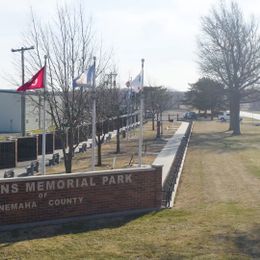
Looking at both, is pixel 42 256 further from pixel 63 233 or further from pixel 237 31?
pixel 237 31

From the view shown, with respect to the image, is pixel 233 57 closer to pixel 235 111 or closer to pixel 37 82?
pixel 235 111

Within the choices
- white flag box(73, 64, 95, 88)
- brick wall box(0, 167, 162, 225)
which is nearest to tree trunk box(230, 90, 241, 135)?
white flag box(73, 64, 95, 88)

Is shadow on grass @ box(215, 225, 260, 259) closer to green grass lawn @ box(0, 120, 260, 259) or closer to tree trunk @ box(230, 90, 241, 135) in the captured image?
green grass lawn @ box(0, 120, 260, 259)

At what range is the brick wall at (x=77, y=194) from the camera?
11.7m

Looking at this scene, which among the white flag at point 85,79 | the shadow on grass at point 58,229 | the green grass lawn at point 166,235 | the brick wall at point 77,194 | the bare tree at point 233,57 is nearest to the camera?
the green grass lawn at point 166,235

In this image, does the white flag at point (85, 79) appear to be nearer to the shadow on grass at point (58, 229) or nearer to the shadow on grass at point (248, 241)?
the shadow on grass at point (58, 229)

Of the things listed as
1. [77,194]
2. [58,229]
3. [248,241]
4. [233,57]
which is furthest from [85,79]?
[233,57]

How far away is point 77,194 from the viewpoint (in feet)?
41.3

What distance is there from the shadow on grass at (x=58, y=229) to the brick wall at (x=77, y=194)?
0.32 meters

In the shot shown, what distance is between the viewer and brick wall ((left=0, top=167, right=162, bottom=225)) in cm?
1172

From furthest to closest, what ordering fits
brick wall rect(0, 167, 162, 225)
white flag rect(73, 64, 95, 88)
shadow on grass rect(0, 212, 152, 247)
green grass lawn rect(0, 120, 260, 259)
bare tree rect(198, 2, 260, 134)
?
bare tree rect(198, 2, 260, 134) → white flag rect(73, 64, 95, 88) → brick wall rect(0, 167, 162, 225) → shadow on grass rect(0, 212, 152, 247) → green grass lawn rect(0, 120, 260, 259)

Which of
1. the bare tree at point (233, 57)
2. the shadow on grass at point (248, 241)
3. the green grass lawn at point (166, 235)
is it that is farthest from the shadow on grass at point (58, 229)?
the bare tree at point (233, 57)

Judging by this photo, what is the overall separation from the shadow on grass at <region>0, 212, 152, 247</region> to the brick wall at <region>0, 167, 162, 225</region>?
32 centimetres

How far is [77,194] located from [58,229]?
124 cm
